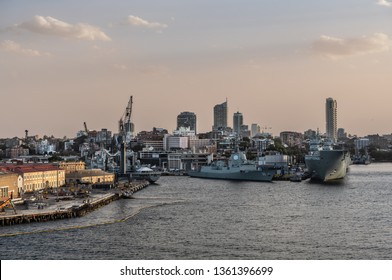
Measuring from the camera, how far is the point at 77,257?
10.2 metres

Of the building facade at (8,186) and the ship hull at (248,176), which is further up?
the building facade at (8,186)

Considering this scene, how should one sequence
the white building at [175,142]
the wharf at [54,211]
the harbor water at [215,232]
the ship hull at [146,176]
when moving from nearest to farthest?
the harbor water at [215,232] < the wharf at [54,211] < the ship hull at [146,176] < the white building at [175,142]

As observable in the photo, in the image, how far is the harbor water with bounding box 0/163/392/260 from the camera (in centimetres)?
1062

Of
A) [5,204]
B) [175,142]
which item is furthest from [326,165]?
[175,142]

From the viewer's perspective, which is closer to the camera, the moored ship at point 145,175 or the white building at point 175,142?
the moored ship at point 145,175

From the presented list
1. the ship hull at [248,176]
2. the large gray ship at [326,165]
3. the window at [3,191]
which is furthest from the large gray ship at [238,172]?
the window at [3,191]

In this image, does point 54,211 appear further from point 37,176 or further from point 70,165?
point 70,165

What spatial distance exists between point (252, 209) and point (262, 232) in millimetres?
4864

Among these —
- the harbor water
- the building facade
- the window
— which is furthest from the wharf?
the window

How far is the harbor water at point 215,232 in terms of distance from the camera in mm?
10625

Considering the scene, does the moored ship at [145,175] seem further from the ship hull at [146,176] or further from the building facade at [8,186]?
the building facade at [8,186]

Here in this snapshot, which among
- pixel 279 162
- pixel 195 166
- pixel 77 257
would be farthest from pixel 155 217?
pixel 195 166

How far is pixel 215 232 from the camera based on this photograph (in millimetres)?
12852

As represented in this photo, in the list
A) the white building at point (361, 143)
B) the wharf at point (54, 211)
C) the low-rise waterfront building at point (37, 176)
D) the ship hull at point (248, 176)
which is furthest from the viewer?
the white building at point (361, 143)
